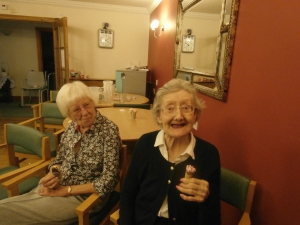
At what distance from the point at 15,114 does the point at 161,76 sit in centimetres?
385

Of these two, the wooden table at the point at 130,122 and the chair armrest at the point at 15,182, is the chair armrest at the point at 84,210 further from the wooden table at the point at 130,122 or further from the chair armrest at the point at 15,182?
the wooden table at the point at 130,122

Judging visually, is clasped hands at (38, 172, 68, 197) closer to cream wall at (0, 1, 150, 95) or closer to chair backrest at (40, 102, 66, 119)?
chair backrest at (40, 102, 66, 119)

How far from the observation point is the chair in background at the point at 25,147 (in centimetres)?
151

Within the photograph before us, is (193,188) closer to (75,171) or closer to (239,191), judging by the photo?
(239,191)

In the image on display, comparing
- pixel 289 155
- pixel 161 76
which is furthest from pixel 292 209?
pixel 161 76

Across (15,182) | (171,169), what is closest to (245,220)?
(171,169)

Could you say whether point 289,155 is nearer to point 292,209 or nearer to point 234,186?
point 292,209

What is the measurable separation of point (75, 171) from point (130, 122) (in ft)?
3.10

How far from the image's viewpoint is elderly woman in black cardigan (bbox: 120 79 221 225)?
1024mm

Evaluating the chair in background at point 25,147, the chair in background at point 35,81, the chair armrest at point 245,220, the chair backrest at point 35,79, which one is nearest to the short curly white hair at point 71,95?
the chair in background at point 25,147

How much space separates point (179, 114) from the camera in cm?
106

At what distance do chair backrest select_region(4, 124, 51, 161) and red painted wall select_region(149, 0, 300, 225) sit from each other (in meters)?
1.33

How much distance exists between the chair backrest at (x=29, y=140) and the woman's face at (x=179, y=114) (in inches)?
40.3

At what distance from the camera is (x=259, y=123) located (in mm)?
1180
